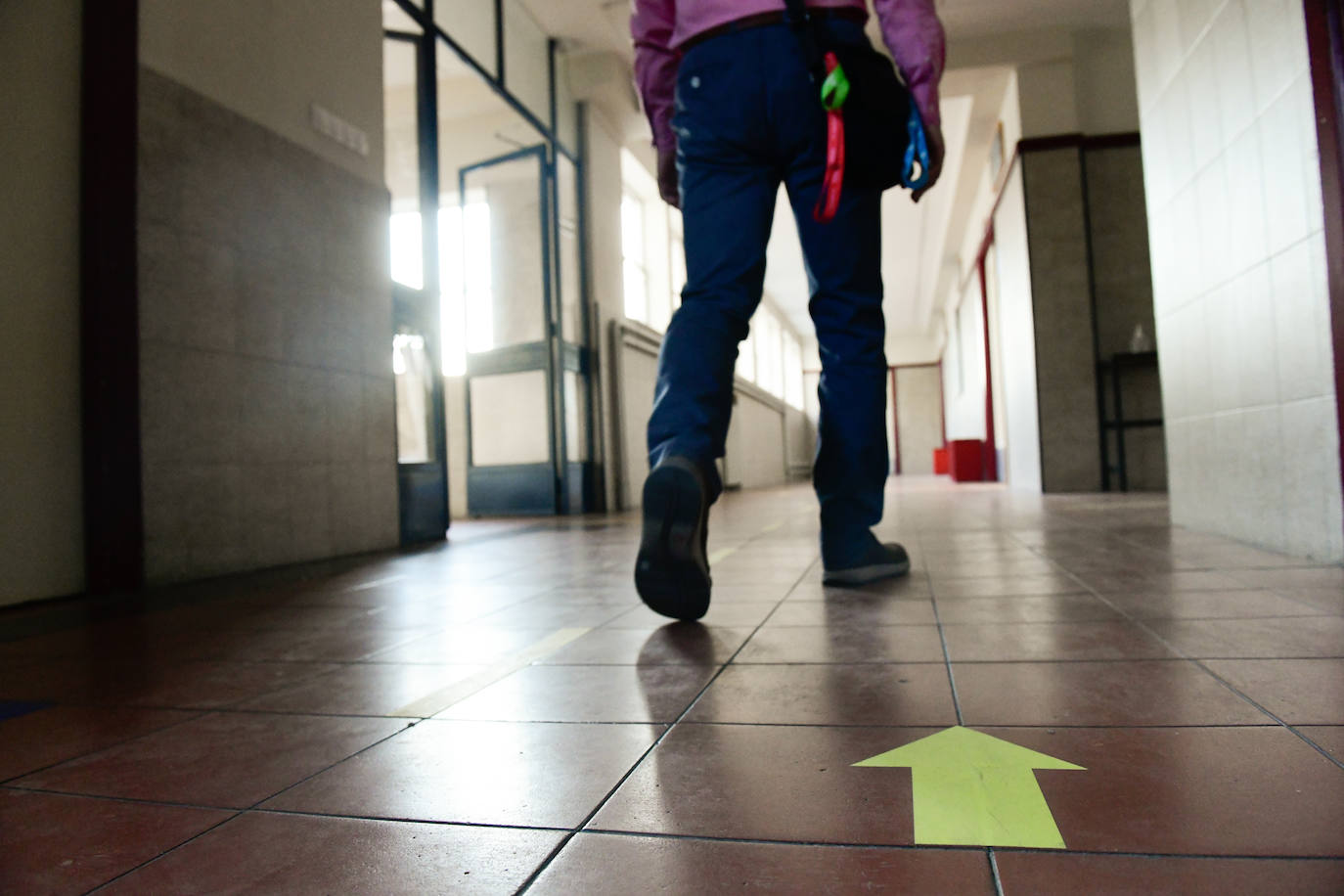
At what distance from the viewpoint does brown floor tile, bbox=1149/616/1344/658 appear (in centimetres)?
107

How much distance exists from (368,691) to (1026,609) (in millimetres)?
1085

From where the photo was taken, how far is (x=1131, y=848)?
1.82ft

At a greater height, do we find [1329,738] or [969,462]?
[969,462]

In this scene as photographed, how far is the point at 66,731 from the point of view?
967mm

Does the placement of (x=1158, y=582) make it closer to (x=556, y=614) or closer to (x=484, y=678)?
(x=556, y=614)

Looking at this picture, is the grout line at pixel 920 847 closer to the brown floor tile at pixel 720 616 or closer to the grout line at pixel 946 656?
the grout line at pixel 946 656

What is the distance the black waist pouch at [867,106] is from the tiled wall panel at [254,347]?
2.16 metres

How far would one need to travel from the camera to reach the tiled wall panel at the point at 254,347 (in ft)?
8.57

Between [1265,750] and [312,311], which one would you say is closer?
[1265,750]

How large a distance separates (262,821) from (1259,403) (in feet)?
8.04

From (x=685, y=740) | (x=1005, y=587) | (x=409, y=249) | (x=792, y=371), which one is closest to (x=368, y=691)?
(x=685, y=740)

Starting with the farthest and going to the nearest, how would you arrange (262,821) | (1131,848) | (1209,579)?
(1209,579) < (262,821) < (1131,848)

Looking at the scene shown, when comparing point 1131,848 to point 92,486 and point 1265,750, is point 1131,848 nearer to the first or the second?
point 1265,750

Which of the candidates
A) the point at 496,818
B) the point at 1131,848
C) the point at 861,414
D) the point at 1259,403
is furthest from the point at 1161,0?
the point at 496,818
